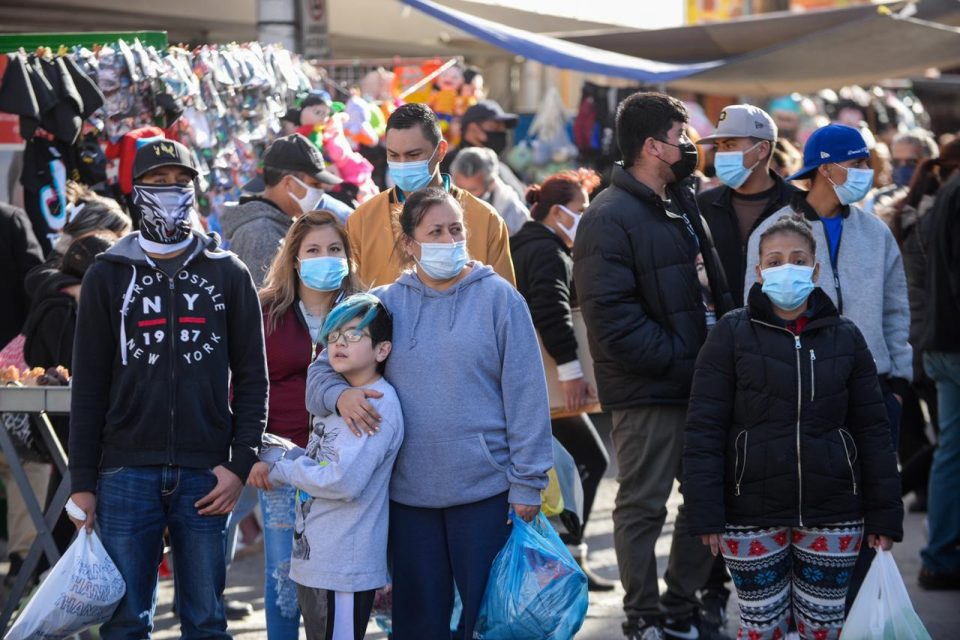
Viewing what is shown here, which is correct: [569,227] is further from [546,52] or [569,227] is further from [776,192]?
[546,52]

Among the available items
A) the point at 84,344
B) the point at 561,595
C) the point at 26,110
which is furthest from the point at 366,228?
the point at 26,110

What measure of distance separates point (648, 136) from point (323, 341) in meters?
1.77

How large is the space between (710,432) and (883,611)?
819mm

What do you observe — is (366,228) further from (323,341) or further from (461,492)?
(461,492)

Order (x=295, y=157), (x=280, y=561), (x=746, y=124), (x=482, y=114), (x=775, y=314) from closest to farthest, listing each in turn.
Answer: (x=775, y=314) < (x=280, y=561) < (x=746, y=124) < (x=295, y=157) < (x=482, y=114)

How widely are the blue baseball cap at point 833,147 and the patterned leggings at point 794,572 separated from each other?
167 centimetres

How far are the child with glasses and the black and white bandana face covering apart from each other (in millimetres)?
562

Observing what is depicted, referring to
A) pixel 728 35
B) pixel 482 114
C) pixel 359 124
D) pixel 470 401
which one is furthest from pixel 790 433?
pixel 728 35

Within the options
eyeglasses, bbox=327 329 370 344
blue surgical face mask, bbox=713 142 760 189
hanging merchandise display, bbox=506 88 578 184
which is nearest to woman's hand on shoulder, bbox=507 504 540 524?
eyeglasses, bbox=327 329 370 344

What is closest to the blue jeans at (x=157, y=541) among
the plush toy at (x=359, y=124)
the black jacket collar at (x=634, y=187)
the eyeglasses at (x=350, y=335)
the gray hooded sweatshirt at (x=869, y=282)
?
the eyeglasses at (x=350, y=335)

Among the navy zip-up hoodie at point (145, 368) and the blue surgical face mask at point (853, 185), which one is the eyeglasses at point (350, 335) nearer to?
the navy zip-up hoodie at point (145, 368)

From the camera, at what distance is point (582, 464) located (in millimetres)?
6949


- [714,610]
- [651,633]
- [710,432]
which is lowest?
[714,610]

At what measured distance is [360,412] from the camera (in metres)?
4.29
